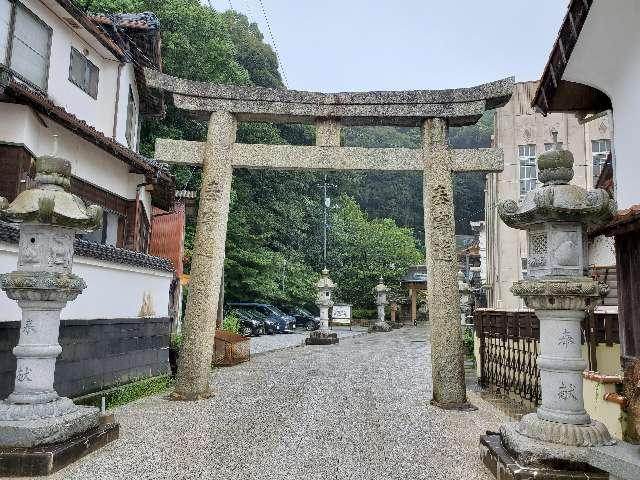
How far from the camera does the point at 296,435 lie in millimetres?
6082

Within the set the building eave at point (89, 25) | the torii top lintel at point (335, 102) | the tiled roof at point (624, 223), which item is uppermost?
the building eave at point (89, 25)

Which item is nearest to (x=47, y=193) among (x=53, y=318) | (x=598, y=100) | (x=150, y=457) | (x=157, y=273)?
(x=53, y=318)

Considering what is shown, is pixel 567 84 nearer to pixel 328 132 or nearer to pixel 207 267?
pixel 328 132

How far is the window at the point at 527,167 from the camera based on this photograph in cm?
1956

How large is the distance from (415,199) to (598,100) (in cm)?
4916

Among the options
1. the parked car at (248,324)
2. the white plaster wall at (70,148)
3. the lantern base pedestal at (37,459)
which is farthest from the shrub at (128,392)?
the parked car at (248,324)

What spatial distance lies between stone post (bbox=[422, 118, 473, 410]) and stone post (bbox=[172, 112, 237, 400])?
3653 mm

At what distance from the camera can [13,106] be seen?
7707mm

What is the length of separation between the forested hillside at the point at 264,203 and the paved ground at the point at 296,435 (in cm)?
1238

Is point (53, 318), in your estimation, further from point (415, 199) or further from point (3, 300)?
point (415, 199)

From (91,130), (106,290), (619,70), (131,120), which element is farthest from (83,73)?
(619,70)

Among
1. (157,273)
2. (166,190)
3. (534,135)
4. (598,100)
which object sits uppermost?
(534,135)

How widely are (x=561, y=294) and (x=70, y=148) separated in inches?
358

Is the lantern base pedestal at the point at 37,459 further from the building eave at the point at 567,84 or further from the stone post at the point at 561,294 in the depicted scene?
the building eave at the point at 567,84
